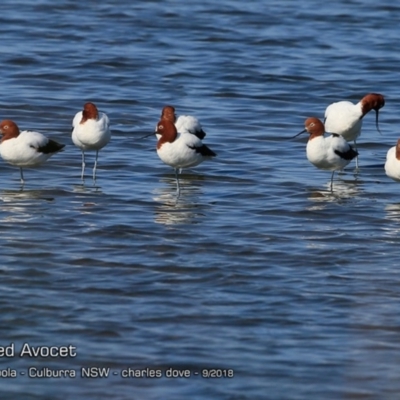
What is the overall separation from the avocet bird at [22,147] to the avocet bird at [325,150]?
2.91 meters

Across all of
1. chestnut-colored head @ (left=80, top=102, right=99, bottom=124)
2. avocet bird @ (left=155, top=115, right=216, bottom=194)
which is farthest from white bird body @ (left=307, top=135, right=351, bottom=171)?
chestnut-colored head @ (left=80, top=102, right=99, bottom=124)

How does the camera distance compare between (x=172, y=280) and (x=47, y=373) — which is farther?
(x=172, y=280)

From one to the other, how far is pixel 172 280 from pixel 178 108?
827 cm

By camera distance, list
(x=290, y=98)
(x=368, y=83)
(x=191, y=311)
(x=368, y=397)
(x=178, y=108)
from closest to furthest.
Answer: (x=368, y=397), (x=191, y=311), (x=178, y=108), (x=290, y=98), (x=368, y=83)

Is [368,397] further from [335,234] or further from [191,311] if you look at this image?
[335,234]

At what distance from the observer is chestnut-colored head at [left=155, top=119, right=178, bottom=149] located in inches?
538

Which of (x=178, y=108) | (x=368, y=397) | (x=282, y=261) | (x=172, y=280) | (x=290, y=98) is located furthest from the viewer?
(x=290, y=98)

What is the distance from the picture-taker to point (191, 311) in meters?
9.65

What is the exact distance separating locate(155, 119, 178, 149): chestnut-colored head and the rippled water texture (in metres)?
0.59

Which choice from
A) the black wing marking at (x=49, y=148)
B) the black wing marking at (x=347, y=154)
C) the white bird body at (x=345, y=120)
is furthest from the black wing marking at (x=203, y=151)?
the white bird body at (x=345, y=120)

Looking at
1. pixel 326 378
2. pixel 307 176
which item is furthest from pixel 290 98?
pixel 326 378

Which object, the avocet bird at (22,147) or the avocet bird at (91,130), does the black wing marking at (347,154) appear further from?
the avocet bird at (22,147)

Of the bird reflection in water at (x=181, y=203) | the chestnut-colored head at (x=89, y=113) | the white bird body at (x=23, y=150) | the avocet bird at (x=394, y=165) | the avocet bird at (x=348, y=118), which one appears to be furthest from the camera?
the avocet bird at (x=348, y=118)

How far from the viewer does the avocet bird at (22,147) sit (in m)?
13.6
